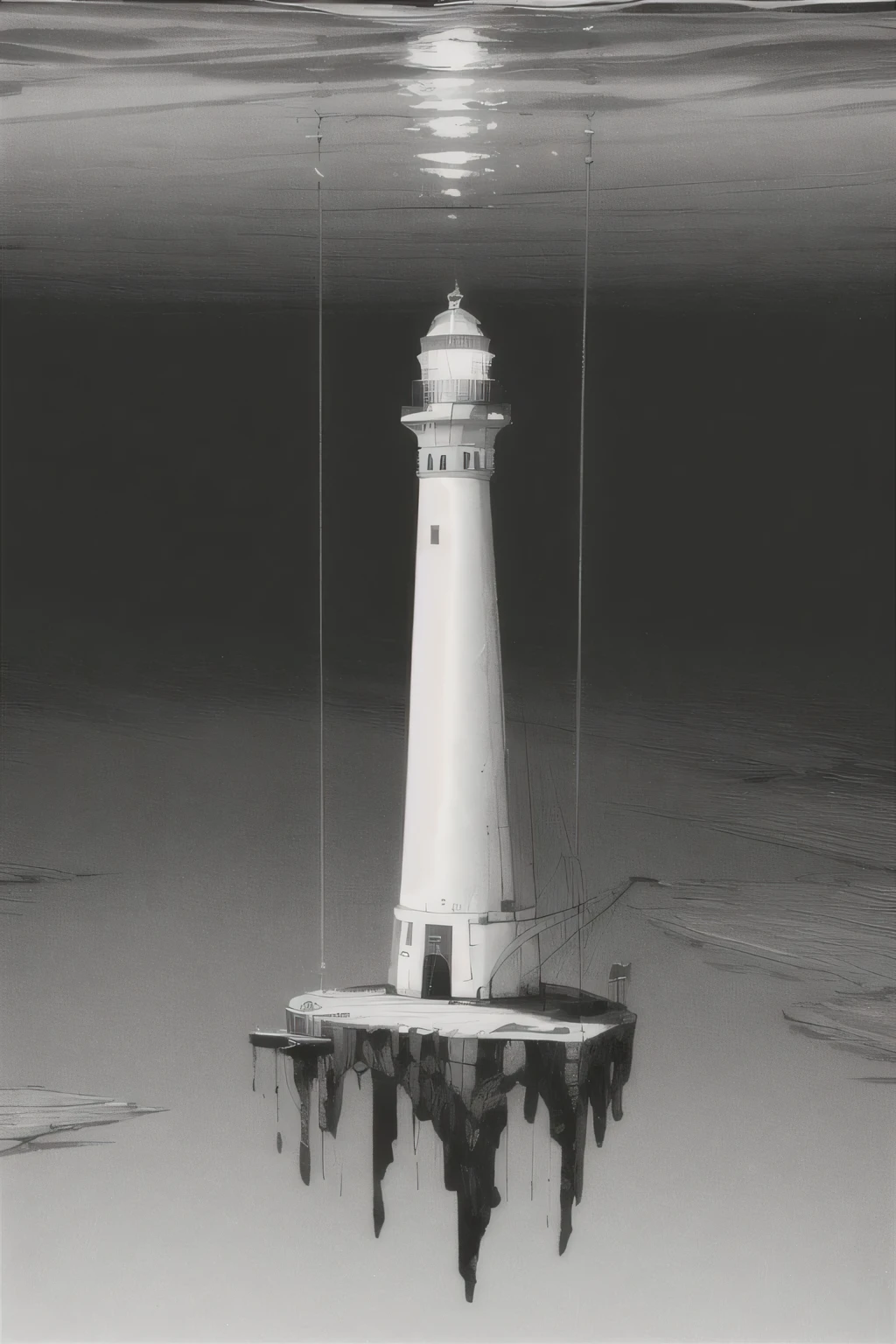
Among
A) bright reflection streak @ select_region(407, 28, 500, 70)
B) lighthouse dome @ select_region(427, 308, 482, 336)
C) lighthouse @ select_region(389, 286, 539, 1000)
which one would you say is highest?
bright reflection streak @ select_region(407, 28, 500, 70)

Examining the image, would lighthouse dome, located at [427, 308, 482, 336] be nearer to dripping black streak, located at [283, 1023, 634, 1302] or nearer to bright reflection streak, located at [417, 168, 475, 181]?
bright reflection streak, located at [417, 168, 475, 181]

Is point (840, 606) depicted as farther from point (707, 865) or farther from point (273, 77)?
point (273, 77)

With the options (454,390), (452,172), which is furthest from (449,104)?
(454,390)

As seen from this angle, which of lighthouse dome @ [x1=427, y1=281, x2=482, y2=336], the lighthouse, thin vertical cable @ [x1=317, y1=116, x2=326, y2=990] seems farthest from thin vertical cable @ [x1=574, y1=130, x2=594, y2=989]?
thin vertical cable @ [x1=317, y1=116, x2=326, y2=990]

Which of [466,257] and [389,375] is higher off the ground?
[466,257]

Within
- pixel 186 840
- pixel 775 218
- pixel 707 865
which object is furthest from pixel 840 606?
pixel 186 840

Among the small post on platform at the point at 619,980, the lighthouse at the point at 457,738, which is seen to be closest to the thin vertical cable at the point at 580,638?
the small post on platform at the point at 619,980

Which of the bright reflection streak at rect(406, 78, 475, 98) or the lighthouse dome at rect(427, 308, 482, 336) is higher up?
the bright reflection streak at rect(406, 78, 475, 98)
